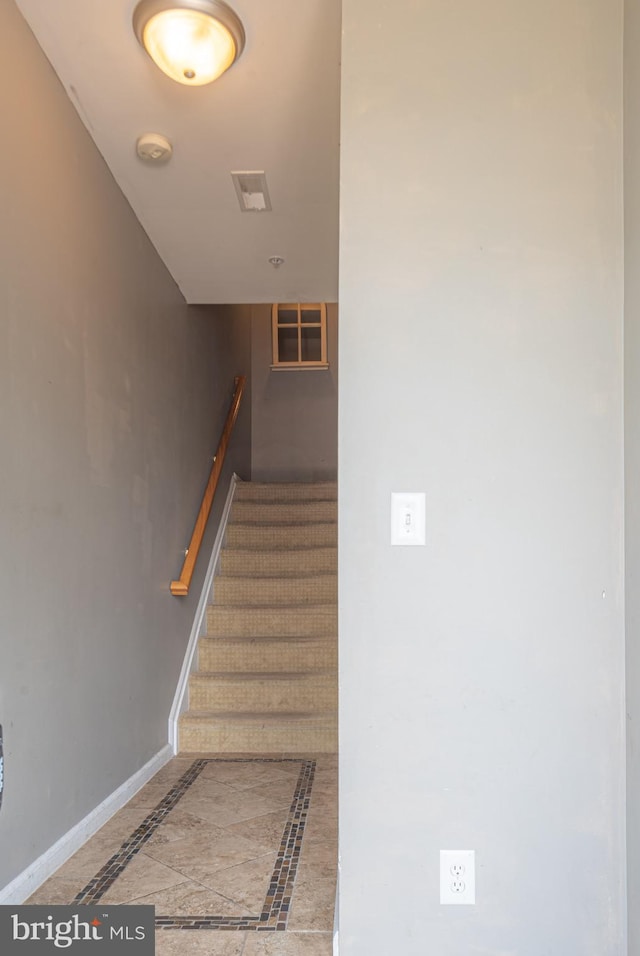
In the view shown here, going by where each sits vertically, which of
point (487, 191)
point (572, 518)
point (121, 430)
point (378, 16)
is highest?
point (378, 16)

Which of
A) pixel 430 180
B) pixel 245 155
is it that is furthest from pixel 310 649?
pixel 430 180

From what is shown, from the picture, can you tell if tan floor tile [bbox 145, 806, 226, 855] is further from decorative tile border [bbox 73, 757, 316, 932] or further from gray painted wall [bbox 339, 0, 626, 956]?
gray painted wall [bbox 339, 0, 626, 956]

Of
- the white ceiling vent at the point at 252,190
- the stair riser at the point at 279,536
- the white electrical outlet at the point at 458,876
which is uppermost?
the white ceiling vent at the point at 252,190

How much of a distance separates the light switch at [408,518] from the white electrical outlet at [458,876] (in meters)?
0.65

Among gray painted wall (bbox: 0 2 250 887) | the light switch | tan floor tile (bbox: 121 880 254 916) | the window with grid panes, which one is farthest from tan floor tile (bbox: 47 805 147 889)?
the window with grid panes

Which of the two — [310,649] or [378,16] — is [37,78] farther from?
[310,649]

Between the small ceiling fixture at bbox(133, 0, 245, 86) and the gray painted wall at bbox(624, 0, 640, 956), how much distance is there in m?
1.02

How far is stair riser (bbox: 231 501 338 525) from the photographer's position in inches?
199

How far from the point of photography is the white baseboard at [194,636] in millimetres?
3436

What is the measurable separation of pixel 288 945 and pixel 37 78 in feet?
7.98

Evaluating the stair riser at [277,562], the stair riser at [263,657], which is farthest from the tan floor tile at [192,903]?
the stair riser at [277,562]

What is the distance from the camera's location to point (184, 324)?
3785 millimetres

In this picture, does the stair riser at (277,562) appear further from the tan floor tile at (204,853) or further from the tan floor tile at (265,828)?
the tan floor tile at (204,853)

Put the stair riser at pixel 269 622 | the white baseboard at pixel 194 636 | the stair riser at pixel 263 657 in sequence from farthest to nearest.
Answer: the stair riser at pixel 269 622 < the stair riser at pixel 263 657 < the white baseboard at pixel 194 636
